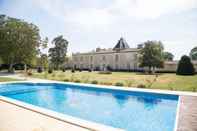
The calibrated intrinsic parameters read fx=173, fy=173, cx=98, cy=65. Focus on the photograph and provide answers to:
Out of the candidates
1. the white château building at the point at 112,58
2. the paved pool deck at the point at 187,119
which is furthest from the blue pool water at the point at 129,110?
the white château building at the point at 112,58

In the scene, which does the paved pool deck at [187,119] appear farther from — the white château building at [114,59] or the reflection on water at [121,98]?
the white château building at [114,59]

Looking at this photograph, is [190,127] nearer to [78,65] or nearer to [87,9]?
[87,9]

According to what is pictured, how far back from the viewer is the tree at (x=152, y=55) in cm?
3416

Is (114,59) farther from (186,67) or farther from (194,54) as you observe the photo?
(194,54)

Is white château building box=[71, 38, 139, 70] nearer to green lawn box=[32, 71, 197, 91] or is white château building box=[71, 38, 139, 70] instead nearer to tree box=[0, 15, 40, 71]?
green lawn box=[32, 71, 197, 91]

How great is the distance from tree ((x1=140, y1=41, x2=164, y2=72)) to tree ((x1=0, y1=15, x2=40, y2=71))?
20.9 meters

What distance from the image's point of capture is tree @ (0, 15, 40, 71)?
27359mm

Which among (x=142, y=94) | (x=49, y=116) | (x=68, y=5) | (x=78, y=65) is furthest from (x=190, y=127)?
(x=78, y=65)

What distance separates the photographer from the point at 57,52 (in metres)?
50.0

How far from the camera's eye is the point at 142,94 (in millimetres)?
11766

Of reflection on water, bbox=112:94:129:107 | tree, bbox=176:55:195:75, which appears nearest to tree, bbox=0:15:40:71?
reflection on water, bbox=112:94:129:107

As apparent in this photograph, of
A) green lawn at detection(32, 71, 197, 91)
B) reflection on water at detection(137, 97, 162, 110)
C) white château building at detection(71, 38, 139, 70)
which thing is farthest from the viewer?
white château building at detection(71, 38, 139, 70)

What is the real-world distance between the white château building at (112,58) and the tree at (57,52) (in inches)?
393

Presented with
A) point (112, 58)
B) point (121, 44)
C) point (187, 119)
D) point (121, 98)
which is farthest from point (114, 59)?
point (187, 119)
